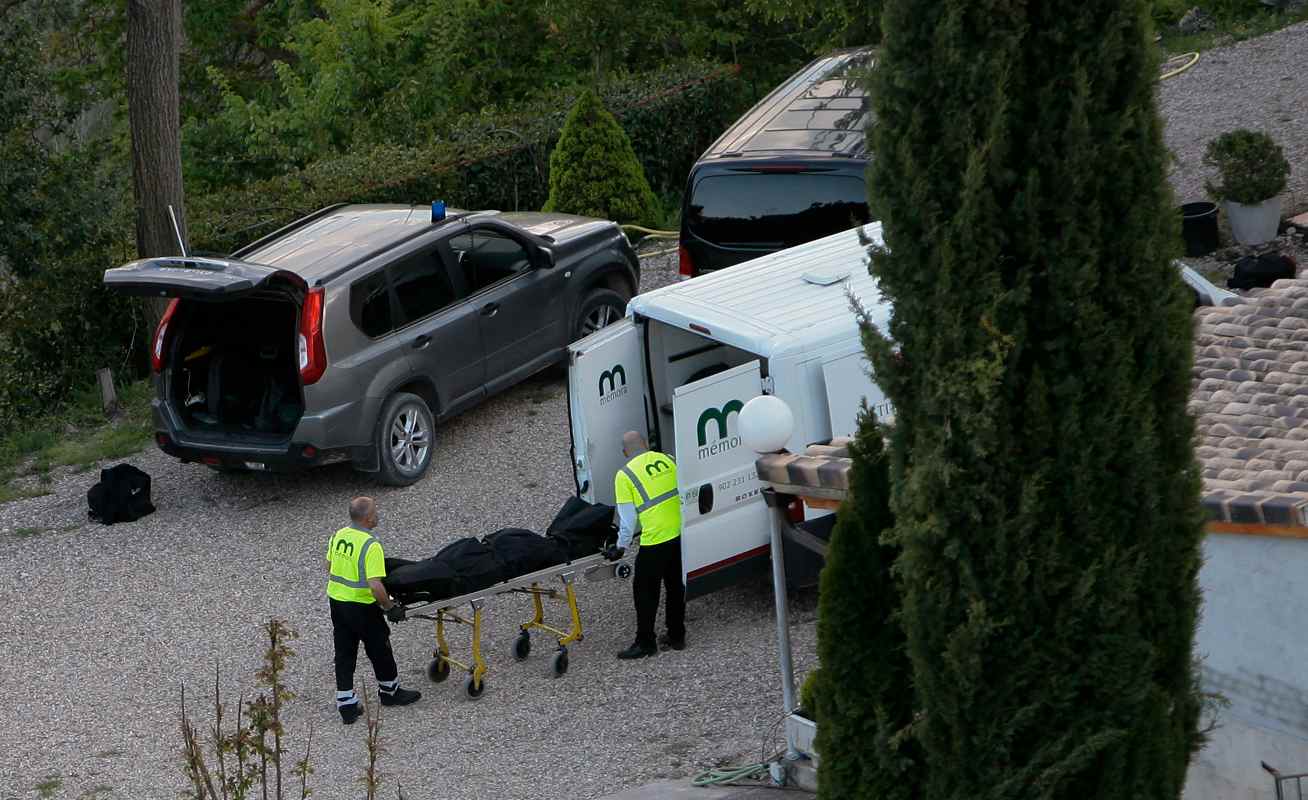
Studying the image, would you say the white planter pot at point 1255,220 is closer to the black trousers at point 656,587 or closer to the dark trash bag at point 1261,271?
the dark trash bag at point 1261,271

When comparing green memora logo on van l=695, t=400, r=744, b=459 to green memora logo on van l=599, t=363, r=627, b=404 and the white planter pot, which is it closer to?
green memora logo on van l=599, t=363, r=627, b=404

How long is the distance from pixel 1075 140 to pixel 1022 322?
0.58m

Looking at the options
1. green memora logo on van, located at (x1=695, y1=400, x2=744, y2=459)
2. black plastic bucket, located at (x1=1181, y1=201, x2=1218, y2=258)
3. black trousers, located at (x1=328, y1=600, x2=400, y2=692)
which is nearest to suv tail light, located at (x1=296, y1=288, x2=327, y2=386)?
black trousers, located at (x1=328, y1=600, x2=400, y2=692)

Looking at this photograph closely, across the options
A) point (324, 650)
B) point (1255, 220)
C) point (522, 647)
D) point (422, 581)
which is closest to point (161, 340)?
point (324, 650)

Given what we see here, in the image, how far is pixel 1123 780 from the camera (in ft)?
17.3

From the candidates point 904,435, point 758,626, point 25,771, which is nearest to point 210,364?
point 25,771

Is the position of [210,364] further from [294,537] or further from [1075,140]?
[1075,140]

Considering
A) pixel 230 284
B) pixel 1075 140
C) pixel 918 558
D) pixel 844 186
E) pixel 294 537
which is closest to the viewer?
pixel 1075 140

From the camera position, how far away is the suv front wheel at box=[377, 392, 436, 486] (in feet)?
38.8

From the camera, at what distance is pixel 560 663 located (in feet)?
31.0

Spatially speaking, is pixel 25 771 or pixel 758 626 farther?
pixel 758 626

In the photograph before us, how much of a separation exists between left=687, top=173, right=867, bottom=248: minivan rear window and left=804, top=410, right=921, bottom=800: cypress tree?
23.3 ft

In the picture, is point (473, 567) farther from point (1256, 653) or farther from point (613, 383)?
point (1256, 653)

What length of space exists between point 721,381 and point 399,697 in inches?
105
